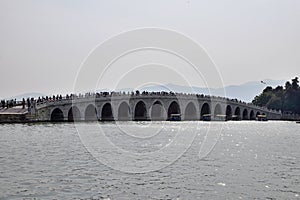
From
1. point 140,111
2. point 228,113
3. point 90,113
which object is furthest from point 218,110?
point 90,113

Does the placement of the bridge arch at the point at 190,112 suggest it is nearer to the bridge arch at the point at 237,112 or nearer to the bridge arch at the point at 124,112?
the bridge arch at the point at 237,112

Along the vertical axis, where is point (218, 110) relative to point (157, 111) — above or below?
above

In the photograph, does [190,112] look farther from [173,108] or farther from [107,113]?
[107,113]

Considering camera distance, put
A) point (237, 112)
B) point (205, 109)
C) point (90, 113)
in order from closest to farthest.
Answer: point (90, 113) → point (205, 109) → point (237, 112)

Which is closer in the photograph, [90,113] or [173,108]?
[90,113]

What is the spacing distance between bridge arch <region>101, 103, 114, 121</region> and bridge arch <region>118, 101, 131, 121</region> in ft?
6.61

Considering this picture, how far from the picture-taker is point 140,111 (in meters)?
107

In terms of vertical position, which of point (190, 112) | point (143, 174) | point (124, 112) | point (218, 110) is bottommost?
point (143, 174)

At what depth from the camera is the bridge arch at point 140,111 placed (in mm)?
102287

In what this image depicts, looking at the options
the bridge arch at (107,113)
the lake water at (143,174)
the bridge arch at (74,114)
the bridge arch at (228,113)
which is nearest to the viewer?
the lake water at (143,174)

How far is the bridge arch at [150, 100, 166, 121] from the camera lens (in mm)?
103094

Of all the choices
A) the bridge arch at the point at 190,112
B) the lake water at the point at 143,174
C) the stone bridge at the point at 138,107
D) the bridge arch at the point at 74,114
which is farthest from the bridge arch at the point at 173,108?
the lake water at the point at 143,174

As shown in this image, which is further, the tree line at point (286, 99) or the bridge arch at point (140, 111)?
the tree line at point (286, 99)

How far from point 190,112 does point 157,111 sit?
41.6ft
